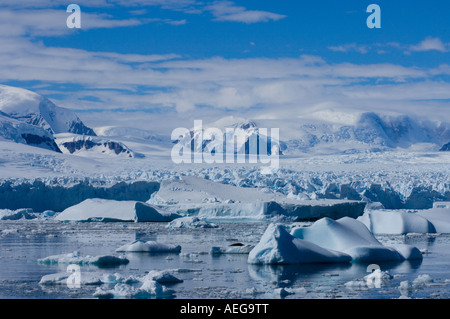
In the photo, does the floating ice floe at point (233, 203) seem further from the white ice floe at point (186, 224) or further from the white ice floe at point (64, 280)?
the white ice floe at point (64, 280)

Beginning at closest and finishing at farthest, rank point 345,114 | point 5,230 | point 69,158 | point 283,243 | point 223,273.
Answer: point 223,273, point 283,243, point 5,230, point 69,158, point 345,114

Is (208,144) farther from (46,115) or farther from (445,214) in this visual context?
(445,214)

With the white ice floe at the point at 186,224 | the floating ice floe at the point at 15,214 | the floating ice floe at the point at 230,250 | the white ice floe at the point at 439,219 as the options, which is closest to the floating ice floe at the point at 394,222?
the white ice floe at the point at 439,219

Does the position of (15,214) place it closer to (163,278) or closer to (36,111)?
(163,278)

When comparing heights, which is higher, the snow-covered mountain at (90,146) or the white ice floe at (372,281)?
the snow-covered mountain at (90,146)

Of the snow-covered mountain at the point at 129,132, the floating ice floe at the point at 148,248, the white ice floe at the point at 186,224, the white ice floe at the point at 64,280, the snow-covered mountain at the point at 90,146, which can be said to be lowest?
the white ice floe at the point at 186,224

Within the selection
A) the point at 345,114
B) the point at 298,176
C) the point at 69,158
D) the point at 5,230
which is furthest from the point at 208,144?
the point at 5,230
